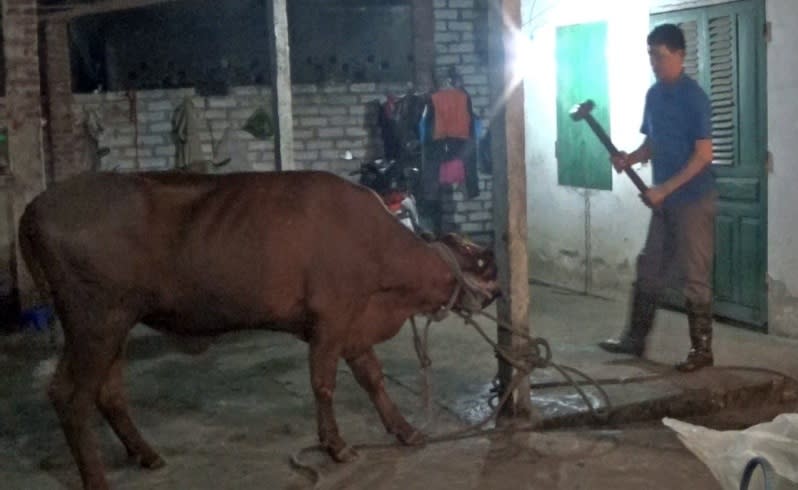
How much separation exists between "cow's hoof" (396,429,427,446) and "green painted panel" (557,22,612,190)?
13.7 feet

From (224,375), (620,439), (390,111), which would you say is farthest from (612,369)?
(390,111)

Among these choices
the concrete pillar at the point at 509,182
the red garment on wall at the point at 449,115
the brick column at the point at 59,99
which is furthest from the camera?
the red garment on wall at the point at 449,115

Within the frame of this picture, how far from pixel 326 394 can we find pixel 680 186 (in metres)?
2.62

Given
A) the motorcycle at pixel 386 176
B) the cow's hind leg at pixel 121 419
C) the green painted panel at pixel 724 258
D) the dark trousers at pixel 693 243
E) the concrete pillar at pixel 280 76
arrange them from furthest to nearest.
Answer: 1. the motorcycle at pixel 386 176
2. the concrete pillar at pixel 280 76
3. the green painted panel at pixel 724 258
4. the dark trousers at pixel 693 243
5. the cow's hind leg at pixel 121 419

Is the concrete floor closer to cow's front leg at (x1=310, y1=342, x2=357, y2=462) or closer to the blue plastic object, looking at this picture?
cow's front leg at (x1=310, y1=342, x2=357, y2=462)

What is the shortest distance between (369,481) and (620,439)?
1396 millimetres

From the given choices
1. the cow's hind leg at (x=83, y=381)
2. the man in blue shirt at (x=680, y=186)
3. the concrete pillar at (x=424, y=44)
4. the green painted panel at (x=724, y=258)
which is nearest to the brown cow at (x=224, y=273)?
the cow's hind leg at (x=83, y=381)

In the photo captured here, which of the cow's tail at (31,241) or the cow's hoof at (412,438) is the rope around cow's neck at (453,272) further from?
the cow's tail at (31,241)

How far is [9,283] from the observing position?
9.94 metres

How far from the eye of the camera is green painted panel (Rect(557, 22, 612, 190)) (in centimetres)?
951

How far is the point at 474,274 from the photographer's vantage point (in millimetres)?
6098

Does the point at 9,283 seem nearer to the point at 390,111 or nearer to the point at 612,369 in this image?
A: the point at 390,111

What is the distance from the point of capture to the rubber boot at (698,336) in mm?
7098

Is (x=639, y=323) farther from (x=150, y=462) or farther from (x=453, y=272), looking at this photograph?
(x=150, y=462)
